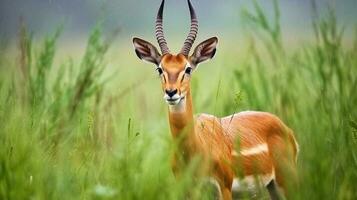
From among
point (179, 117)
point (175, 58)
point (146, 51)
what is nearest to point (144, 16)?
point (146, 51)

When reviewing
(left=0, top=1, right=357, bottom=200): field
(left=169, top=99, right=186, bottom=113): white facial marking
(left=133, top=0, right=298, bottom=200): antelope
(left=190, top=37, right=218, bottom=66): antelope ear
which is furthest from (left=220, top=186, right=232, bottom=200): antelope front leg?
(left=190, top=37, right=218, bottom=66): antelope ear

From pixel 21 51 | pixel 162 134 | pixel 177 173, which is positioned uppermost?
pixel 21 51

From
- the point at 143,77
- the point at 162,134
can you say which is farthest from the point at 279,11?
the point at 162,134

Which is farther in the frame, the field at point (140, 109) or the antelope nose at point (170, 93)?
the antelope nose at point (170, 93)

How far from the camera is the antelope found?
7.53ft

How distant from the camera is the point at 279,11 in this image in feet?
7.41

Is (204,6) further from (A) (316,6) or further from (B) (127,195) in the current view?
(B) (127,195)

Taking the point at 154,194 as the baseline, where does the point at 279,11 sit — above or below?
above

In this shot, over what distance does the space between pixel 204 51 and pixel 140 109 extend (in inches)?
14.7

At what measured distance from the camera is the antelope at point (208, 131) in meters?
2.29

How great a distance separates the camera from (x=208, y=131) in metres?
2.40

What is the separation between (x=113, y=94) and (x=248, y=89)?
396 mm

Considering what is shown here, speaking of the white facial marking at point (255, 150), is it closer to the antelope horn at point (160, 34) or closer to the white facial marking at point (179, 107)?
the white facial marking at point (179, 107)

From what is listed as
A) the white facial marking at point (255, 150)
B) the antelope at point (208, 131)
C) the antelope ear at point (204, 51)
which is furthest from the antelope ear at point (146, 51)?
the white facial marking at point (255, 150)
